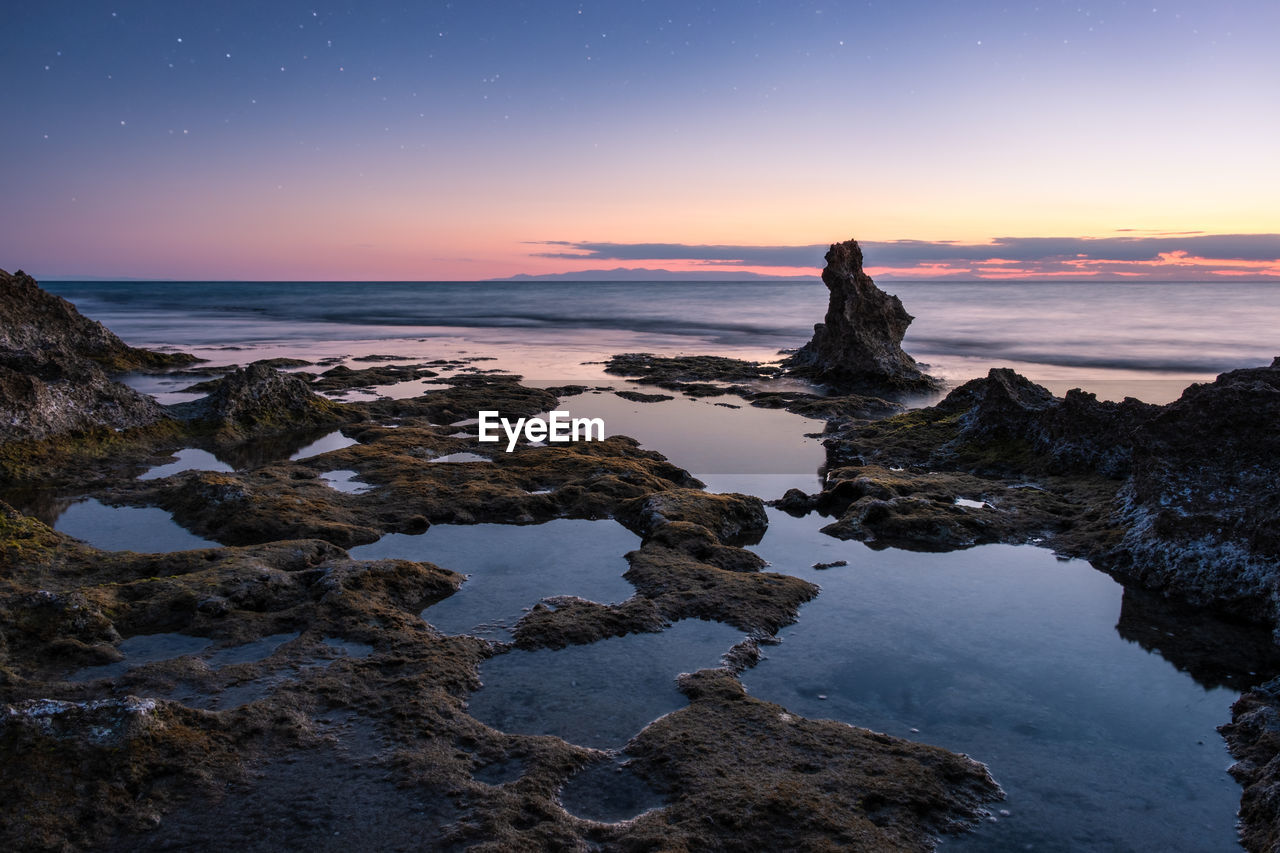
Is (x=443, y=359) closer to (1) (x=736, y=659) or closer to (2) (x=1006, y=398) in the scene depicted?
(2) (x=1006, y=398)

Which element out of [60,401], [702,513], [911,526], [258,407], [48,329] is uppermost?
[48,329]

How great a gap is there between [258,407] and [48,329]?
1245 centimetres

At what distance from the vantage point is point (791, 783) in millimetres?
5461

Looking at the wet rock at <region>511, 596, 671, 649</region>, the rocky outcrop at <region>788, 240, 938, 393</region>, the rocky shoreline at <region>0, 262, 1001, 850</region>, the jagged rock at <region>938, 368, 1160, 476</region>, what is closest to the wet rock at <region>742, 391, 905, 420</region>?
the rocky outcrop at <region>788, 240, 938, 393</region>

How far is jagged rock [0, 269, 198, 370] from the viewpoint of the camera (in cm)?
2272

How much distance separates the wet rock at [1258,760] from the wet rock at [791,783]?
1.63 metres

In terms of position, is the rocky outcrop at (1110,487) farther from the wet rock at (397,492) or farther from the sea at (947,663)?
the wet rock at (397,492)

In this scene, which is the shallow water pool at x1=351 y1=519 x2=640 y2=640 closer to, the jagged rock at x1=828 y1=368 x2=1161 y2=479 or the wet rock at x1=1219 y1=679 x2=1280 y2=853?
the wet rock at x1=1219 y1=679 x2=1280 y2=853

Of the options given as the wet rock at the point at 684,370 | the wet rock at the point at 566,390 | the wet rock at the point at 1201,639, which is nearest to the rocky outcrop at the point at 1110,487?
the wet rock at the point at 1201,639

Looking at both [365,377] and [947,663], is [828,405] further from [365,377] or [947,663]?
[365,377]

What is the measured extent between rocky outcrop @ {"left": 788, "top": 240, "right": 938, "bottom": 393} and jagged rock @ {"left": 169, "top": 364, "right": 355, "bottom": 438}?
18.3 metres

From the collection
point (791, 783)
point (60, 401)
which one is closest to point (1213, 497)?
point (791, 783)

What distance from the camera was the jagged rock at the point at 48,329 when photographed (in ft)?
74.5

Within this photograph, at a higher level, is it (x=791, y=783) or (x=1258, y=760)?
(x=791, y=783)
